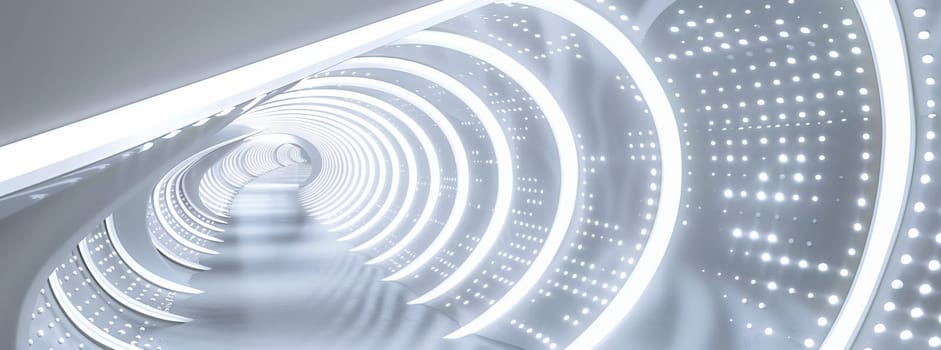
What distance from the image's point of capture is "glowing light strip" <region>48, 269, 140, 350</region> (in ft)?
18.9

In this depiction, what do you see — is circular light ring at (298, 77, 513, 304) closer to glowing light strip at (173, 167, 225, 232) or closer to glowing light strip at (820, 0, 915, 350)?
glowing light strip at (820, 0, 915, 350)

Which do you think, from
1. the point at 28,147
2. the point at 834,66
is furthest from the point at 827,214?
the point at 28,147

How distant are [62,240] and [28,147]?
62.9 inches

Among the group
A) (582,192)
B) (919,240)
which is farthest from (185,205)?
(919,240)

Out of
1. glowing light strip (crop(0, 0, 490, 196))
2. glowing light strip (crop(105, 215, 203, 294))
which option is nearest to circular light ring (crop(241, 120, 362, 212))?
glowing light strip (crop(105, 215, 203, 294))

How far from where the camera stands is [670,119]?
591cm

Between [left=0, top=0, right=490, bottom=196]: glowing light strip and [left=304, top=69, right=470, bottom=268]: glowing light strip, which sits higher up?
[left=304, top=69, right=470, bottom=268]: glowing light strip

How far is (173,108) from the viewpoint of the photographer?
8.81 ft

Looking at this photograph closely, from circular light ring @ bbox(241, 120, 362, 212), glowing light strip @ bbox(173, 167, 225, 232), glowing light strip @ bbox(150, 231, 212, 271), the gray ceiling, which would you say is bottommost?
the gray ceiling

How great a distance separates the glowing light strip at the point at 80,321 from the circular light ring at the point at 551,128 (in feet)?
11.6

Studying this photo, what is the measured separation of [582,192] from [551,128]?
0.68 m

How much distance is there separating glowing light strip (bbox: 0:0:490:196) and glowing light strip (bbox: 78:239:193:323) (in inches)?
169

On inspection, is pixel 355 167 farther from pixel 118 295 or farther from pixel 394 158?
pixel 118 295

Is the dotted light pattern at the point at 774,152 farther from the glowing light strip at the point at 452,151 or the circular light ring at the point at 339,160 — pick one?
the circular light ring at the point at 339,160
